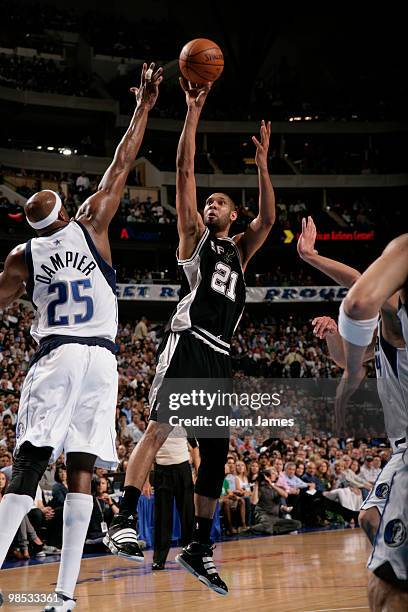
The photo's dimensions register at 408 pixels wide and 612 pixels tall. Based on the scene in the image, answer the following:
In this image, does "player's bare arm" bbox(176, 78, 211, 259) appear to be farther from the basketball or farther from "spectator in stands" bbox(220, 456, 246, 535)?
"spectator in stands" bbox(220, 456, 246, 535)

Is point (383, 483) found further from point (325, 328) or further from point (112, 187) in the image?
point (112, 187)

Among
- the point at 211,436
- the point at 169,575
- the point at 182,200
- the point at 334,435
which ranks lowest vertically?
the point at 334,435

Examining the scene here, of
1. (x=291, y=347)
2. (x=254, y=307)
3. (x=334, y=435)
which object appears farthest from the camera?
(x=254, y=307)

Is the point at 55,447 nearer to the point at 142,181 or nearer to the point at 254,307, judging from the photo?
the point at 254,307

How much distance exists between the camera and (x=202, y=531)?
19.7ft

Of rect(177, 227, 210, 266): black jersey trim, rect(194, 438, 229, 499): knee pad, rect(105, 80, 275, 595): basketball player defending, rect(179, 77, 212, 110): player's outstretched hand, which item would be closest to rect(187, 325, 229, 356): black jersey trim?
rect(105, 80, 275, 595): basketball player defending

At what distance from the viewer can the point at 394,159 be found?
3925 cm

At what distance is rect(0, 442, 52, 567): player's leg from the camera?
15.7 ft

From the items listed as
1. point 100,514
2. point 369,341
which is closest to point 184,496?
point 100,514

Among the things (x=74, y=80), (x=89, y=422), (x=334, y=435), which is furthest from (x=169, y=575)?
(x=74, y=80)

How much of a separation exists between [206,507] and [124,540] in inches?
32.1

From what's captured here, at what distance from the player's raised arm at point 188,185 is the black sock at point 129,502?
5.84ft

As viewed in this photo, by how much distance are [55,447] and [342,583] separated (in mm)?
4746

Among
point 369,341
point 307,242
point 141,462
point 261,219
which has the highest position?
point 261,219
